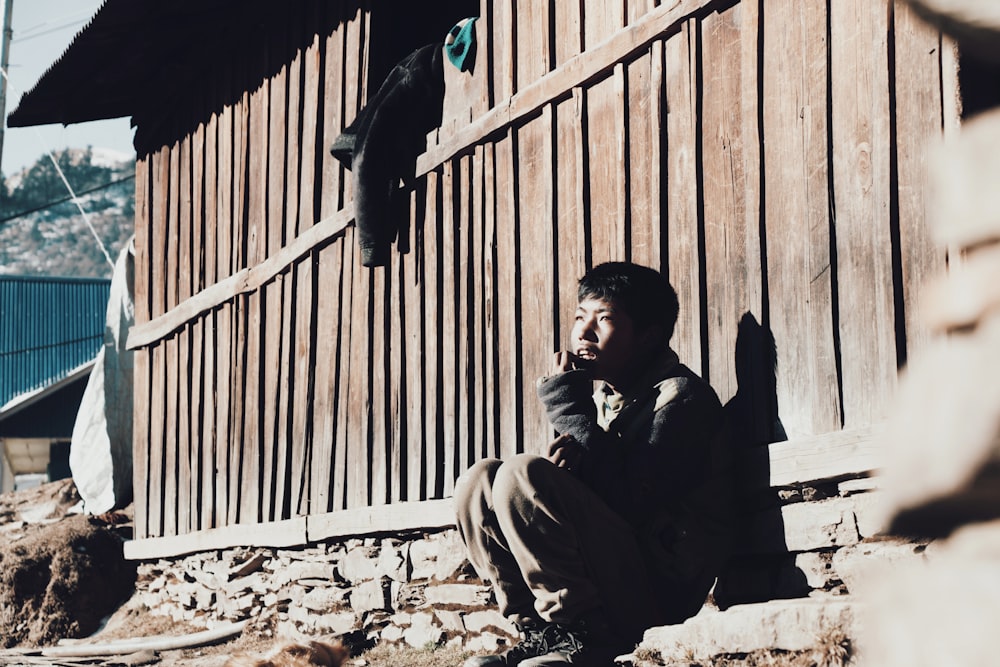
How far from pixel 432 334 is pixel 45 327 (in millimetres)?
24404

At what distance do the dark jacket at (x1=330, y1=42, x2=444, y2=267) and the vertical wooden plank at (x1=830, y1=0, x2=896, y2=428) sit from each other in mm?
3139

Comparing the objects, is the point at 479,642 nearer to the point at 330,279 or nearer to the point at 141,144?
the point at 330,279

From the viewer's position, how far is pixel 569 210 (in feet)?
18.2

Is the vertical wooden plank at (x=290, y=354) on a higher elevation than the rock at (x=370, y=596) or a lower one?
higher

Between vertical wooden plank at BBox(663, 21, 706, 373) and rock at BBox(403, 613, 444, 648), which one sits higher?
vertical wooden plank at BBox(663, 21, 706, 373)

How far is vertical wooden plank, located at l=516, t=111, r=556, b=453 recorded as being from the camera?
18.4 feet

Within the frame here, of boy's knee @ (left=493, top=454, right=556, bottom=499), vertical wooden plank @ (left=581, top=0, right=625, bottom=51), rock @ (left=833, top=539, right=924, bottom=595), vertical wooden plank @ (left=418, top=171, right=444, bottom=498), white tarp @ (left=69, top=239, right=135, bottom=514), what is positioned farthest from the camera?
white tarp @ (left=69, top=239, right=135, bottom=514)

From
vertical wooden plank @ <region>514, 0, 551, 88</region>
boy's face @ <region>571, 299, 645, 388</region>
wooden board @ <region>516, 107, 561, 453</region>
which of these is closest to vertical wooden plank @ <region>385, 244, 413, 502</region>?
wooden board @ <region>516, 107, 561, 453</region>

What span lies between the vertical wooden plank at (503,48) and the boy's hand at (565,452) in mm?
2540

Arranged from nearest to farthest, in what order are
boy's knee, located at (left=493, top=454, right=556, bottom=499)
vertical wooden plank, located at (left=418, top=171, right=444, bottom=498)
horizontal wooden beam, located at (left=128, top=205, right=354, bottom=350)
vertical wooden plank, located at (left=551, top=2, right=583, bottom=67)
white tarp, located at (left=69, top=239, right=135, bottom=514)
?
boy's knee, located at (left=493, top=454, right=556, bottom=499) < vertical wooden plank, located at (left=551, top=2, right=583, bottom=67) < vertical wooden plank, located at (left=418, top=171, right=444, bottom=498) < horizontal wooden beam, located at (left=128, top=205, right=354, bottom=350) < white tarp, located at (left=69, top=239, right=135, bottom=514)

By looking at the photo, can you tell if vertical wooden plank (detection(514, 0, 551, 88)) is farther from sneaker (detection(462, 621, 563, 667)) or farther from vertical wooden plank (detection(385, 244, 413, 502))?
sneaker (detection(462, 621, 563, 667))

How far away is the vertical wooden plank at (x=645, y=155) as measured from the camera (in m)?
4.90

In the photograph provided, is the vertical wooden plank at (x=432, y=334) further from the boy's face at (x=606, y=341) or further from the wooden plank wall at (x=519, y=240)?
the boy's face at (x=606, y=341)

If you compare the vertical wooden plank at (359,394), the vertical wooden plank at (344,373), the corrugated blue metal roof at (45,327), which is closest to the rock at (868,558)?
the vertical wooden plank at (359,394)
